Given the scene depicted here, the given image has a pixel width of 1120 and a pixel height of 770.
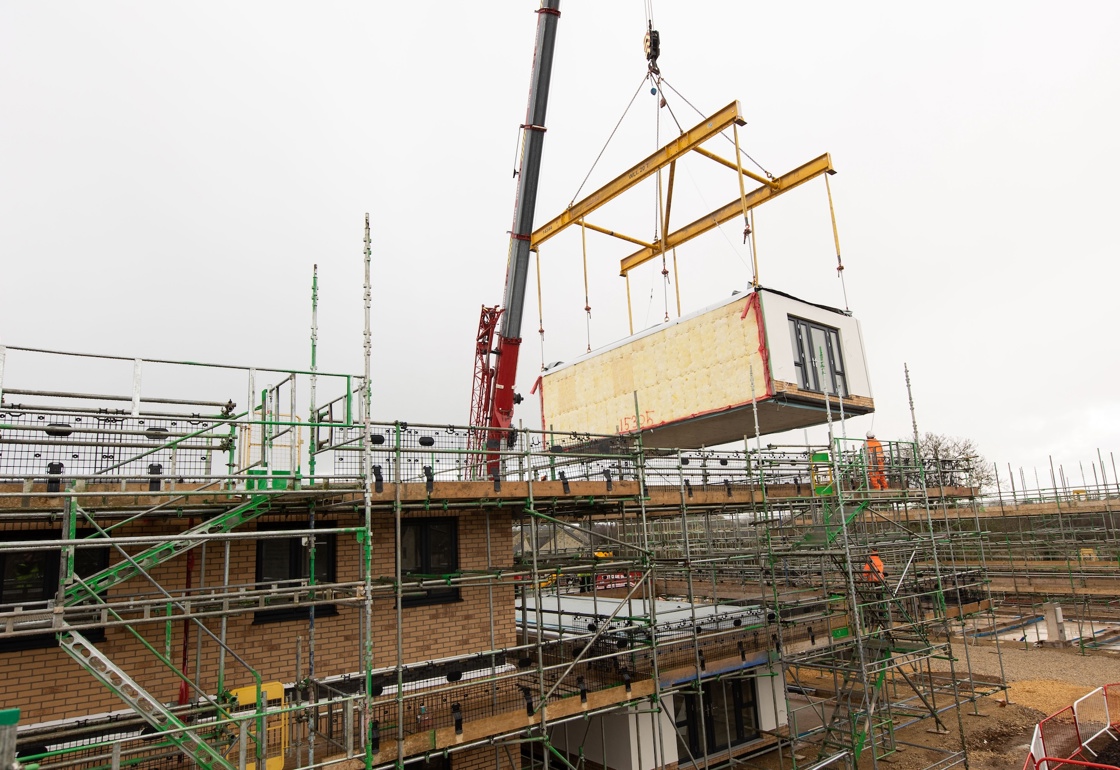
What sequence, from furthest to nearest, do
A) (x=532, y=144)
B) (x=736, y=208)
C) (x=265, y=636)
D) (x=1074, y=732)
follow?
(x=736, y=208) → (x=532, y=144) → (x=1074, y=732) → (x=265, y=636)

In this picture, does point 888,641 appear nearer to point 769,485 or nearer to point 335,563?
point 769,485

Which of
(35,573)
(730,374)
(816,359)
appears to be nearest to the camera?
(35,573)

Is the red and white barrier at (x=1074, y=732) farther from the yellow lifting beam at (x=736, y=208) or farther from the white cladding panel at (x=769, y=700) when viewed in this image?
the yellow lifting beam at (x=736, y=208)

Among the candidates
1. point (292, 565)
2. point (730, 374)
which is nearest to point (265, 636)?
point (292, 565)

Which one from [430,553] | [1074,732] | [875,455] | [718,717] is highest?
[875,455]

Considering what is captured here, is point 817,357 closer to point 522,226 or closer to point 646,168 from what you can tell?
point 646,168

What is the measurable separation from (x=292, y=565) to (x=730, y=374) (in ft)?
34.5

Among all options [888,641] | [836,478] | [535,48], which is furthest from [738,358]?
[535,48]

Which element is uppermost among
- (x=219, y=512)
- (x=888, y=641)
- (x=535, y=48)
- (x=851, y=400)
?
(x=535, y=48)

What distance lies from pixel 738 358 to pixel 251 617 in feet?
37.5

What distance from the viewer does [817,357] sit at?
17.1 meters

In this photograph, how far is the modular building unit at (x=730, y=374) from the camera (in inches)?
627

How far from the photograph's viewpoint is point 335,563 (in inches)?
444

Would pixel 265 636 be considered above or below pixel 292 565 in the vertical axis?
below
